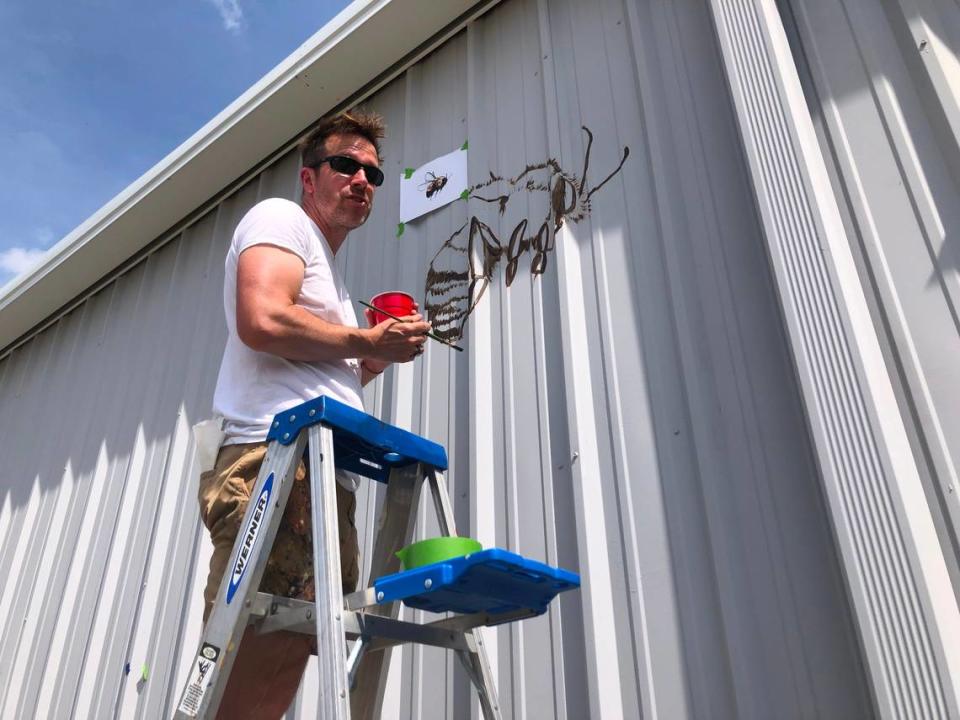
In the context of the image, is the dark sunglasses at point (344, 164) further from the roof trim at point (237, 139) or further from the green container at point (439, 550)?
the roof trim at point (237, 139)

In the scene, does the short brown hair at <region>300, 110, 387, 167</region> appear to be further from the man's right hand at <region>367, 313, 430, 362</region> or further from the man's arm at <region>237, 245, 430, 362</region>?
the man's right hand at <region>367, 313, 430, 362</region>

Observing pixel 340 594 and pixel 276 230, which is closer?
pixel 340 594

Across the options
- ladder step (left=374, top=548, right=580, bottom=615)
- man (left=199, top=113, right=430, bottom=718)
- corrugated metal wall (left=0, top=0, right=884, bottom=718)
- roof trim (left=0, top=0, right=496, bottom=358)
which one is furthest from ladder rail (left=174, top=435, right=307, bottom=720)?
roof trim (left=0, top=0, right=496, bottom=358)

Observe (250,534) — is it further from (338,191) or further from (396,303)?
(338,191)

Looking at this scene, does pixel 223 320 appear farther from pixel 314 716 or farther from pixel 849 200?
pixel 849 200

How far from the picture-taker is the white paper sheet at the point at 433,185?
2.99m

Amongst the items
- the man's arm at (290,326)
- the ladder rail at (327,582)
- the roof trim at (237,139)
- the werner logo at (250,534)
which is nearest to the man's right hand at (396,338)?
the man's arm at (290,326)

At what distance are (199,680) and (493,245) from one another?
5.92 ft

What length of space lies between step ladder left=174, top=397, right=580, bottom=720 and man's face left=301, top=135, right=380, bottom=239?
0.65 meters

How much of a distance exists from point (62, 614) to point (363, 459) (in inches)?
119

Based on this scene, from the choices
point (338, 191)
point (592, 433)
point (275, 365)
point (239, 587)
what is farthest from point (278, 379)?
point (592, 433)

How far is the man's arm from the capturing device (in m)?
1.49

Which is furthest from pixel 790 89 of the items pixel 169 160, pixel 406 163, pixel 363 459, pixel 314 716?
pixel 169 160

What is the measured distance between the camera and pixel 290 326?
1.49 meters
